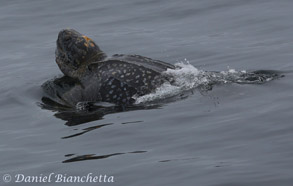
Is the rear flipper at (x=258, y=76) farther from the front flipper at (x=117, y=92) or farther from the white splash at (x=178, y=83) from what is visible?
the front flipper at (x=117, y=92)

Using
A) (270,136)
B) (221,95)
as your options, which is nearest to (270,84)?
(221,95)

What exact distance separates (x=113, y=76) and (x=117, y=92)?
238 mm

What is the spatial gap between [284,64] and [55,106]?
3.50m

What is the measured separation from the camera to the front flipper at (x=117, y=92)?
9.35 m

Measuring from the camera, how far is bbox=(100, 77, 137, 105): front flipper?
935 cm

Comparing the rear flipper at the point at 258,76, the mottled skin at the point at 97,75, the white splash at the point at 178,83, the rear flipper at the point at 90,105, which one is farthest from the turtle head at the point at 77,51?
the rear flipper at the point at 258,76

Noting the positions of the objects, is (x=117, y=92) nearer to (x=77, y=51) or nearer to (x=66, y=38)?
(x=77, y=51)

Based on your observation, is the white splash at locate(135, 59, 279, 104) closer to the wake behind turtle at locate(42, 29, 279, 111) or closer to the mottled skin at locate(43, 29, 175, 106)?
the wake behind turtle at locate(42, 29, 279, 111)

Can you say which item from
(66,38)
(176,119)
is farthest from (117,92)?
(176,119)

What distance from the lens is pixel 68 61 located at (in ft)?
33.8

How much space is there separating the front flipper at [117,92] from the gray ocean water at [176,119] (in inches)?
20.9

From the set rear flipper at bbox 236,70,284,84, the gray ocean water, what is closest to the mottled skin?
the gray ocean water

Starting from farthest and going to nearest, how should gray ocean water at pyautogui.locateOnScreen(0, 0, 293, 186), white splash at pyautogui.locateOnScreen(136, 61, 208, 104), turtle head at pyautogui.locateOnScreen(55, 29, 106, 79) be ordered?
turtle head at pyautogui.locateOnScreen(55, 29, 106, 79)
white splash at pyautogui.locateOnScreen(136, 61, 208, 104)
gray ocean water at pyautogui.locateOnScreen(0, 0, 293, 186)

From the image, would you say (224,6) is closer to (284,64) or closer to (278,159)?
(284,64)
